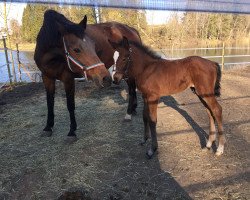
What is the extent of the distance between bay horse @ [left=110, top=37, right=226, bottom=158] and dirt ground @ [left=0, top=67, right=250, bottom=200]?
35cm

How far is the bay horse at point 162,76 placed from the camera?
3389 millimetres

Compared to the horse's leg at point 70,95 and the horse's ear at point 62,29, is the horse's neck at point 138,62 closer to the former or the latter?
the horse's ear at point 62,29

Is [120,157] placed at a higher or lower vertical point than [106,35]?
lower

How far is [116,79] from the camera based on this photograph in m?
3.37

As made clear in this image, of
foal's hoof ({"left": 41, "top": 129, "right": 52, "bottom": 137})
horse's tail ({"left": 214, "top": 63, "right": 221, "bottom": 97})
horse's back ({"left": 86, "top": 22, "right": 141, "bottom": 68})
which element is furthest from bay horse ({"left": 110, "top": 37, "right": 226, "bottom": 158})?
foal's hoof ({"left": 41, "top": 129, "right": 52, "bottom": 137})

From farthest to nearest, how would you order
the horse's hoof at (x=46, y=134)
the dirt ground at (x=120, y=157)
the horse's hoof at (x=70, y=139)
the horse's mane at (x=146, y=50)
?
the horse's hoof at (x=46, y=134) → the horse's hoof at (x=70, y=139) → the horse's mane at (x=146, y=50) → the dirt ground at (x=120, y=157)

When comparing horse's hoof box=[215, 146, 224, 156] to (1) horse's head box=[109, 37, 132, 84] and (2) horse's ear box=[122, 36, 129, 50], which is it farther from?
(2) horse's ear box=[122, 36, 129, 50]

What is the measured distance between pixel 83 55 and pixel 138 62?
2.47 ft

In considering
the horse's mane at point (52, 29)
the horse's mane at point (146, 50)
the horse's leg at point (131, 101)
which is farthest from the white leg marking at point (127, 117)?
the horse's mane at point (52, 29)

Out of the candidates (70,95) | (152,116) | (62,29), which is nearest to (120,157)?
(152,116)

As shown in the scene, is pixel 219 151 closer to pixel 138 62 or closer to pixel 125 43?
pixel 138 62

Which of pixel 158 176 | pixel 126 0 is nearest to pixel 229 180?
pixel 158 176

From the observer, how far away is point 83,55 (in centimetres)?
347

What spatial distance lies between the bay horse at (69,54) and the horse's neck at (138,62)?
0.39 meters
